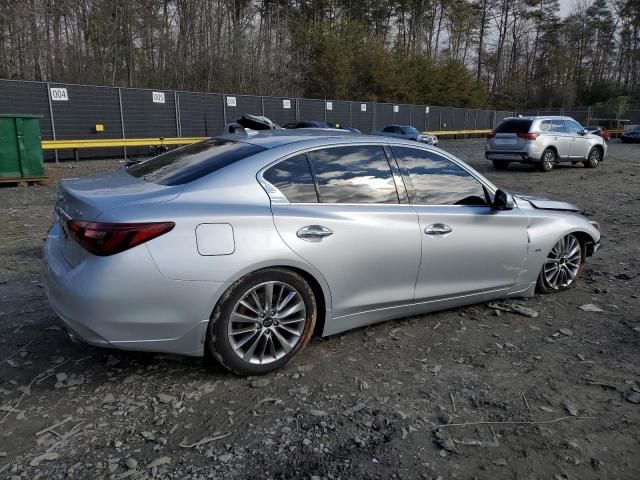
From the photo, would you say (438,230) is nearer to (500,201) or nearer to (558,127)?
(500,201)

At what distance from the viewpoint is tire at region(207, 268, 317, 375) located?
10.2 ft

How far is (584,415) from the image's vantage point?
9.64 ft

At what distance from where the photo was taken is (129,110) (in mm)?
20203

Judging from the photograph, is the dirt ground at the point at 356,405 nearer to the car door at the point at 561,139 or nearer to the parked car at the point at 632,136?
the car door at the point at 561,139

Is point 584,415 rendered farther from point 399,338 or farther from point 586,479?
point 399,338

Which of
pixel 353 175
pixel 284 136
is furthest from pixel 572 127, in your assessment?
pixel 284 136

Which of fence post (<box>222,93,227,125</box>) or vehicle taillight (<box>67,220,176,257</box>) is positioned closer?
vehicle taillight (<box>67,220,176,257</box>)

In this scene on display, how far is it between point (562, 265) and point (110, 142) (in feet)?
58.5

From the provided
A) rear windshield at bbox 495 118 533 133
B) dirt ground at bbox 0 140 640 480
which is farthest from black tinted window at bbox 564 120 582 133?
dirt ground at bbox 0 140 640 480

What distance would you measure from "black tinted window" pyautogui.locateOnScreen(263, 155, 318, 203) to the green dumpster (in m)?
10.4

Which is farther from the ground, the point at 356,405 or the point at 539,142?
the point at 539,142

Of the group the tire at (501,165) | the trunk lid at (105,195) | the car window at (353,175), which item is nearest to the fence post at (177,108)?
the tire at (501,165)

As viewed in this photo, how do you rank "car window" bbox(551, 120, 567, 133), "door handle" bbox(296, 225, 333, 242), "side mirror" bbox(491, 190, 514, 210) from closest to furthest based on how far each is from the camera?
"door handle" bbox(296, 225, 333, 242)
"side mirror" bbox(491, 190, 514, 210)
"car window" bbox(551, 120, 567, 133)

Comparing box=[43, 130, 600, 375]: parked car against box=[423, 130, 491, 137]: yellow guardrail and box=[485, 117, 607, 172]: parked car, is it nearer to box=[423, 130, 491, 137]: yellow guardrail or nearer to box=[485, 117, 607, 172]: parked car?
box=[485, 117, 607, 172]: parked car
